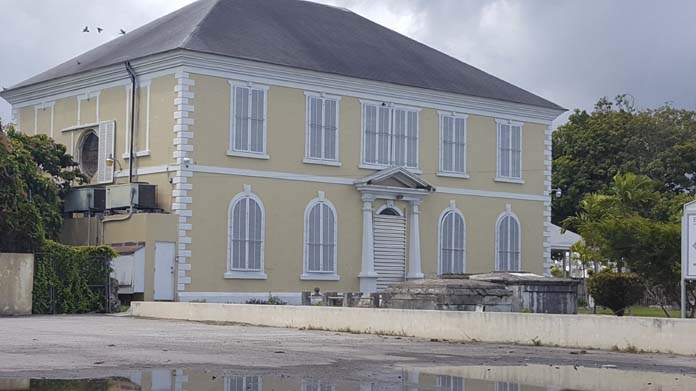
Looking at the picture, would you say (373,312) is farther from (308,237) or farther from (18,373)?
(308,237)

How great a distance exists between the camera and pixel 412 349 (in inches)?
741

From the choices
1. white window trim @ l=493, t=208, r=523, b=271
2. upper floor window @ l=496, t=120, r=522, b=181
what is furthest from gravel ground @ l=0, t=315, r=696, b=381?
upper floor window @ l=496, t=120, r=522, b=181

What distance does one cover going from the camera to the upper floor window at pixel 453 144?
4362cm

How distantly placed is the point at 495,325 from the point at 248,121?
1872 centimetres

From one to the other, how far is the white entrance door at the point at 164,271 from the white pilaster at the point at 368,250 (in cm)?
706

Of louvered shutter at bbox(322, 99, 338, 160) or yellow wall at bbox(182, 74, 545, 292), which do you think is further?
louvered shutter at bbox(322, 99, 338, 160)

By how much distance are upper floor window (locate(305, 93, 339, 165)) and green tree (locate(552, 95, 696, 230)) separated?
973 inches

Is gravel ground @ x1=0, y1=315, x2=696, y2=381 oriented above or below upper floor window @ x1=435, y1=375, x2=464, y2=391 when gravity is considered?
above

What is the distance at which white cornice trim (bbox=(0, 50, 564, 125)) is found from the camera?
37562 millimetres

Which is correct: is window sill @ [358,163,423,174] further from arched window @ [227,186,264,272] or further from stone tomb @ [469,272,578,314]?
stone tomb @ [469,272,578,314]

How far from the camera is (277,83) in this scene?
38906mm

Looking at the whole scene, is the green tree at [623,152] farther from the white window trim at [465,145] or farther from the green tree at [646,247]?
the green tree at [646,247]

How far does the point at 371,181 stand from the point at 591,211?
12.9m

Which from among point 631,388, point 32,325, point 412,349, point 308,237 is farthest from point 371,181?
point 631,388
